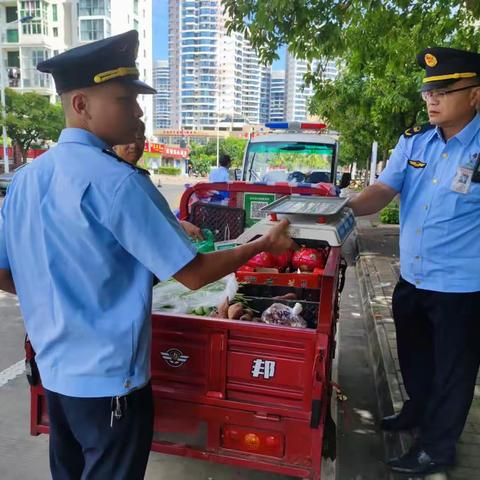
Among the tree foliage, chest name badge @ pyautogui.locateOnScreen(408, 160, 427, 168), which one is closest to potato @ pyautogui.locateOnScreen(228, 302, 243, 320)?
chest name badge @ pyautogui.locateOnScreen(408, 160, 427, 168)

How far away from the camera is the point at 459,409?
2404mm

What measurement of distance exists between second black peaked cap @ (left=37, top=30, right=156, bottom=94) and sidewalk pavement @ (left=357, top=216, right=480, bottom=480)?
8.28 ft

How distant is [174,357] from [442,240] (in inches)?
55.6

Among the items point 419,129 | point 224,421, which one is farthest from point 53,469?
point 419,129

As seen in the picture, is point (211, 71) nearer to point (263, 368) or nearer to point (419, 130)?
point (419, 130)

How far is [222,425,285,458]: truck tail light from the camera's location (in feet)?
6.89

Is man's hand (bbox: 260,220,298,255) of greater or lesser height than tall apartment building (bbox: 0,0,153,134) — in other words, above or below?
below

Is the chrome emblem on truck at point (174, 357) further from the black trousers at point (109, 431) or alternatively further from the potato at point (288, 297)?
the potato at point (288, 297)

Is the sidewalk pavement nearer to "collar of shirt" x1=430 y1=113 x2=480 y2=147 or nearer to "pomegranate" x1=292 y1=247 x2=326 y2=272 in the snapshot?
"pomegranate" x1=292 y1=247 x2=326 y2=272

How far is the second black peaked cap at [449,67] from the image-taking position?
2.22 meters

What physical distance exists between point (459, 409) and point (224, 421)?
1.20 m

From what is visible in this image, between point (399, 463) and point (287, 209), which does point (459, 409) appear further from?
point (287, 209)

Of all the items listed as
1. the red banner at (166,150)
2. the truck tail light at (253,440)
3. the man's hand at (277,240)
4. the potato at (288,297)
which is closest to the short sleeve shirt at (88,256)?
the man's hand at (277,240)

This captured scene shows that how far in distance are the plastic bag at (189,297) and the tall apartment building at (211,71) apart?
68.3m
